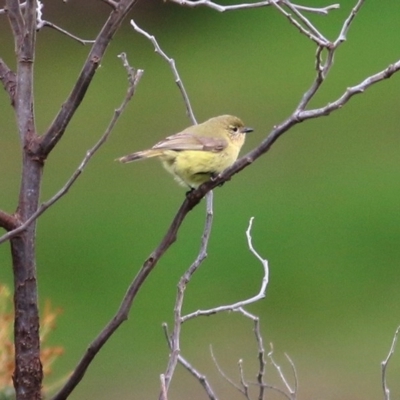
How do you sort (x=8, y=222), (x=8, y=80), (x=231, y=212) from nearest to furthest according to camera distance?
(x=8, y=222) < (x=8, y=80) < (x=231, y=212)

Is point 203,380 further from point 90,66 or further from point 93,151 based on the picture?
point 90,66

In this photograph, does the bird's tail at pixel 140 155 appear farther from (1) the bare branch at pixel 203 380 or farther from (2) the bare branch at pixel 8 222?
(2) the bare branch at pixel 8 222

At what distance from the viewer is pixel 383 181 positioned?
44.6 feet

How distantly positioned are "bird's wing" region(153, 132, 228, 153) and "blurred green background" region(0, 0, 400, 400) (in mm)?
3930

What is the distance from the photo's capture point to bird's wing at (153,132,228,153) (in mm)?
5336

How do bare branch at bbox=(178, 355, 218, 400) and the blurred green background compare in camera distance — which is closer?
bare branch at bbox=(178, 355, 218, 400)

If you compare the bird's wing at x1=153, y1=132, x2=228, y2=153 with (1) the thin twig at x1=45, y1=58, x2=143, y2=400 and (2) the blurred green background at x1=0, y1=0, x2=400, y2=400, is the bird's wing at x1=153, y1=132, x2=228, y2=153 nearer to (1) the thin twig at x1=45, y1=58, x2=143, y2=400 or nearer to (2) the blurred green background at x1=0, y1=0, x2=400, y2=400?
(1) the thin twig at x1=45, y1=58, x2=143, y2=400

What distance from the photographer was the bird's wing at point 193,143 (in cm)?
534

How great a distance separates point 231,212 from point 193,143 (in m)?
7.49

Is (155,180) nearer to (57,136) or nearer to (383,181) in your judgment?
(383,181)

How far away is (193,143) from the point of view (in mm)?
5367

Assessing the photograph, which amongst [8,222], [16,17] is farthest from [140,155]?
[8,222]

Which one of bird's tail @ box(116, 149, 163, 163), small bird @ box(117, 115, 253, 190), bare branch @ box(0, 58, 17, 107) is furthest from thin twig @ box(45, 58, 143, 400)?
small bird @ box(117, 115, 253, 190)

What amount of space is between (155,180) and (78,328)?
4.00 m
